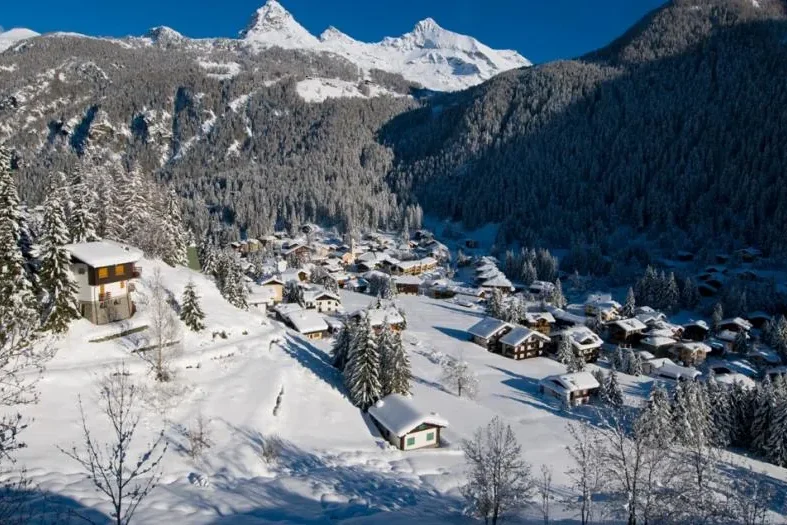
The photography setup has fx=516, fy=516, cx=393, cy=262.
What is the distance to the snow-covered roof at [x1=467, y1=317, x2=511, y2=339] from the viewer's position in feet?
223

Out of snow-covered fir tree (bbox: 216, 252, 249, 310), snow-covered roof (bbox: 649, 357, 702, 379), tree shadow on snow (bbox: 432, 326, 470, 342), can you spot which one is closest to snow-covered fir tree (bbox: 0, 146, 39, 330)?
snow-covered fir tree (bbox: 216, 252, 249, 310)

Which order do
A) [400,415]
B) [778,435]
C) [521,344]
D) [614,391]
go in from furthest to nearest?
[521,344] < [614,391] < [778,435] < [400,415]

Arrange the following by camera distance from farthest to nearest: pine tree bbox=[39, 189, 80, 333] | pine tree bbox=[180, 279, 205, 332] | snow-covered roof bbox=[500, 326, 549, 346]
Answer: snow-covered roof bbox=[500, 326, 549, 346] < pine tree bbox=[180, 279, 205, 332] < pine tree bbox=[39, 189, 80, 333]

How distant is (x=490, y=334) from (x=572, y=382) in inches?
653

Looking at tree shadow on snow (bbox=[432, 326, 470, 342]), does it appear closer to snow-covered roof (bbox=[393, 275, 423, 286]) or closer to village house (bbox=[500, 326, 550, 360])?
village house (bbox=[500, 326, 550, 360])

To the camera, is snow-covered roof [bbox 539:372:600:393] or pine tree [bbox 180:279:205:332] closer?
pine tree [bbox 180:279:205:332]

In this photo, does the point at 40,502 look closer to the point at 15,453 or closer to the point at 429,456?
the point at 15,453

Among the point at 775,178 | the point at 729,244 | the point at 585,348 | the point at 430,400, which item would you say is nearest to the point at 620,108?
the point at 775,178

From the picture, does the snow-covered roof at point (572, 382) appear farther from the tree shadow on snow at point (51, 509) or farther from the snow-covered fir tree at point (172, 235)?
the tree shadow on snow at point (51, 509)

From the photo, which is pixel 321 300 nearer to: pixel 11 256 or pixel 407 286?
pixel 407 286

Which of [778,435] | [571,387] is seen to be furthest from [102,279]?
[778,435]

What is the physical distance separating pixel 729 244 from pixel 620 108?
82.4m

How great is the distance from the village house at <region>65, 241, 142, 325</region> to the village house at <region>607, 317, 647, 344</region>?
7070 centimetres

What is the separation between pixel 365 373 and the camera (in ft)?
121
